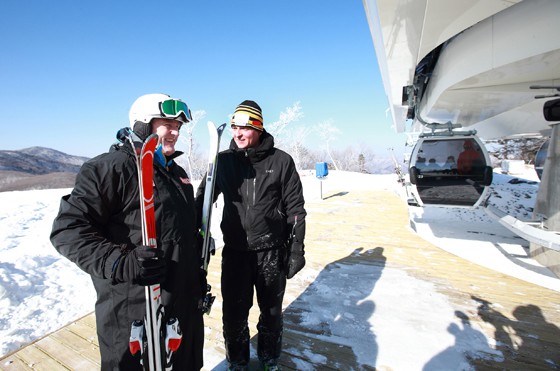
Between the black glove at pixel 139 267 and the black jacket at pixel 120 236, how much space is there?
41 millimetres

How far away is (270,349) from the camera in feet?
Result: 7.50

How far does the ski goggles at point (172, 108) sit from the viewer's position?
1.63 meters

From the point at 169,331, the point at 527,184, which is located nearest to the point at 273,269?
the point at 169,331

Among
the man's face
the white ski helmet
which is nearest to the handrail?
the man's face

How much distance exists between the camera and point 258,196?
89.1 inches

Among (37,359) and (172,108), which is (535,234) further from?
(37,359)

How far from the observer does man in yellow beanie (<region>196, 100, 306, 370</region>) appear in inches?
88.5

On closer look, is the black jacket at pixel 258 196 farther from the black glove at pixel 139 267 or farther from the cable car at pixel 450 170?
the cable car at pixel 450 170

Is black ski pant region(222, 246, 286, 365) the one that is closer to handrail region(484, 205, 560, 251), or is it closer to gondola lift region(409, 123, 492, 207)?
handrail region(484, 205, 560, 251)

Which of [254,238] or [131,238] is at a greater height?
[131,238]

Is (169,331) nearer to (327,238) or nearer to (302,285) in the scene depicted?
(302,285)

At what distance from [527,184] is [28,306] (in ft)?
57.3

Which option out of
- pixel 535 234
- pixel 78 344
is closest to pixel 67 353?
pixel 78 344

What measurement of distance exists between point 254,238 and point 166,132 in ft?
3.49
